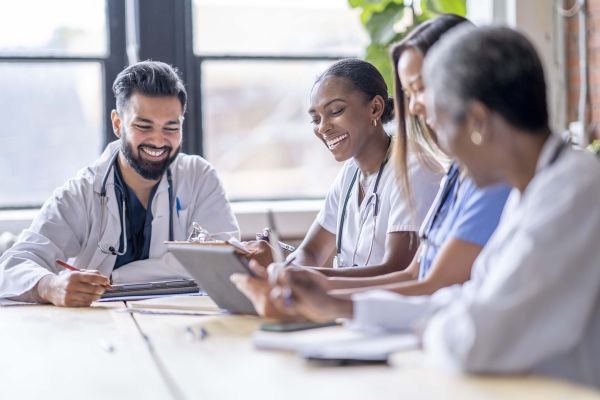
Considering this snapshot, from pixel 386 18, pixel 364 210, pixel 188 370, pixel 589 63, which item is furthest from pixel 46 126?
pixel 188 370

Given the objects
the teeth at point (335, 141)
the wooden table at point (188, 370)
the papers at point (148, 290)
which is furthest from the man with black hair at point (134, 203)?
the wooden table at point (188, 370)

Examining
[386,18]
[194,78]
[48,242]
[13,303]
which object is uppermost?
[386,18]

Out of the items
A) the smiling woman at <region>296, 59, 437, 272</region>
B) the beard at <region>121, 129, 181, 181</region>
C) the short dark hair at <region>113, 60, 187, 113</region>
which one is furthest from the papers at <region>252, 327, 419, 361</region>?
the short dark hair at <region>113, 60, 187, 113</region>

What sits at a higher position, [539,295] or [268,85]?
[268,85]

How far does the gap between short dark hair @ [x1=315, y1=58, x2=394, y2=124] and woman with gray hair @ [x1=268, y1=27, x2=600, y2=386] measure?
127 centimetres

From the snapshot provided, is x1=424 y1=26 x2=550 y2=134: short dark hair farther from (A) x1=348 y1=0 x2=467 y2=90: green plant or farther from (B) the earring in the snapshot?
(A) x1=348 y1=0 x2=467 y2=90: green plant

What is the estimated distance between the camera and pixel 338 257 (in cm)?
290

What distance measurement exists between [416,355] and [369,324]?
13 cm

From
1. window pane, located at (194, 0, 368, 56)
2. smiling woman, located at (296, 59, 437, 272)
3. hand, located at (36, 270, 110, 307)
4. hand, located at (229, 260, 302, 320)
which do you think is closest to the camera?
hand, located at (229, 260, 302, 320)

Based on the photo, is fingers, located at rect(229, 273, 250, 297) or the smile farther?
the smile

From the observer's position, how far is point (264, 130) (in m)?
4.51

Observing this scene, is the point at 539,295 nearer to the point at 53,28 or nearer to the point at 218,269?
the point at 218,269

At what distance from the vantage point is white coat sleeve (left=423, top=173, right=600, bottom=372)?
52.7 inches

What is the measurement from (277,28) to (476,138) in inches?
123
